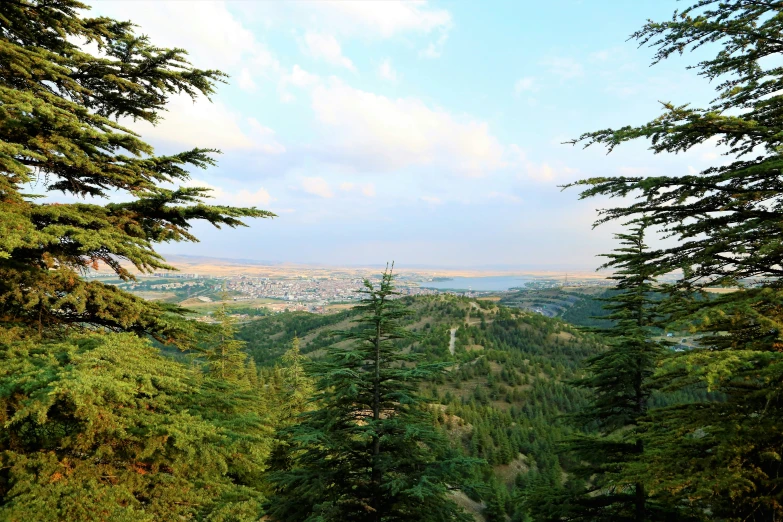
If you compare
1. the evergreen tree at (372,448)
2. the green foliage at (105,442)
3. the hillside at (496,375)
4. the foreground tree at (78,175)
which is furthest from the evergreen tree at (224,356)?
the green foliage at (105,442)

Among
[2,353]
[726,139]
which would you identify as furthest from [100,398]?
[726,139]

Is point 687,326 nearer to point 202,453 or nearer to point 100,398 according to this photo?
point 202,453

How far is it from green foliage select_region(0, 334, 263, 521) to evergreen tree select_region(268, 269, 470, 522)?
311cm

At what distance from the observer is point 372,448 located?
29.9 ft

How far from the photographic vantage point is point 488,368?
107 m

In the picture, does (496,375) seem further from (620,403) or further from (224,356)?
(620,403)

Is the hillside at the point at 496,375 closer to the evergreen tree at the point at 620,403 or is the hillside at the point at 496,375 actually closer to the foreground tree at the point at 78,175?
the evergreen tree at the point at 620,403

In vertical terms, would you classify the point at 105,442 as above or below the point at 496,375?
above

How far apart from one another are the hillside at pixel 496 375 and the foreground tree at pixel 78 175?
7.43 m

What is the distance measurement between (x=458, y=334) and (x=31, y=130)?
135133 millimetres

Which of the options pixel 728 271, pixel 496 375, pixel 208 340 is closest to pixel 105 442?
pixel 208 340

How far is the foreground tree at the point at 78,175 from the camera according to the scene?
16.0 ft

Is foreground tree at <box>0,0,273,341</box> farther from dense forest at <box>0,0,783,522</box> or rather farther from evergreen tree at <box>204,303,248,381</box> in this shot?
evergreen tree at <box>204,303,248,381</box>

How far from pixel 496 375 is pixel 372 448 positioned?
4223 inches
